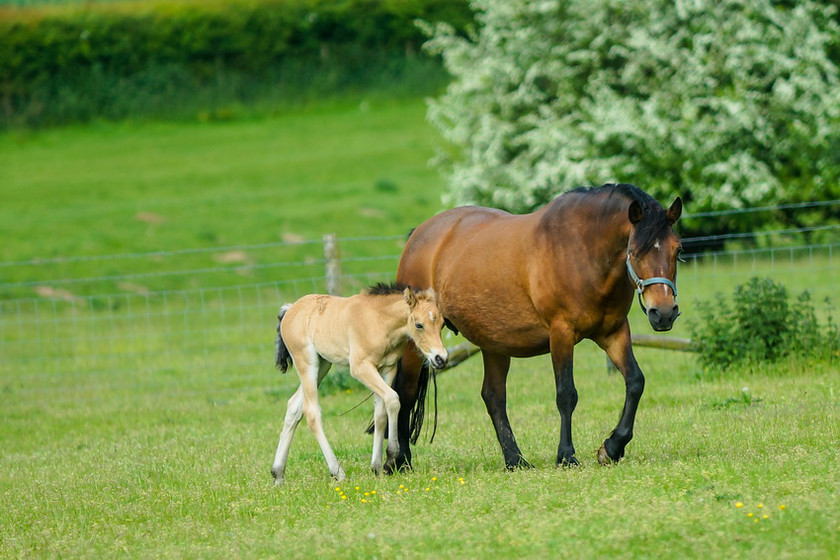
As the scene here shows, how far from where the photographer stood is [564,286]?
8.11 meters

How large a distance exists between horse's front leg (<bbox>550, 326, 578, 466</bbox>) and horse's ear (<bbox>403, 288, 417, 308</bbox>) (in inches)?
38.5

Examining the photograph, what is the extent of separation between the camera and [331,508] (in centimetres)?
744

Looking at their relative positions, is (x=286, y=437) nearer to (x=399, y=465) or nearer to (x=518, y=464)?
(x=399, y=465)

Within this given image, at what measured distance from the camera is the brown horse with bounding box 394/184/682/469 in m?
7.68

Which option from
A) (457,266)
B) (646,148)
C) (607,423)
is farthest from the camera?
(646,148)

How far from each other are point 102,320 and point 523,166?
27.2 feet

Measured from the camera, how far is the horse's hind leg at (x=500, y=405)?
8.46 metres

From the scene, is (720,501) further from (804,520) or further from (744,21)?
(744,21)

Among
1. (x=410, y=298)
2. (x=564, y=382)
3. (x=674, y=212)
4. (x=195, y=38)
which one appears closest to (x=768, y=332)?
(x=564, y=382)

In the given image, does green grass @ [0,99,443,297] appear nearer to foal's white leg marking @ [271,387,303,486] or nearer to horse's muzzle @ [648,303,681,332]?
foal's white leg marking @ [271,387,303,486]

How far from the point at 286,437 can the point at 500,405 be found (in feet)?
5.20

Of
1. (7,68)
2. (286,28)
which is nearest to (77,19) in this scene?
(7,68)

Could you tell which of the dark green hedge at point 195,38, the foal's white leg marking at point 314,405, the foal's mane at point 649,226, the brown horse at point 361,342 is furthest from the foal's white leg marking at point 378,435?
the dark green hedge at point 195,38

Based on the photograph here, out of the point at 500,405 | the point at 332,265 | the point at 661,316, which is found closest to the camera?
the point at 661,316
